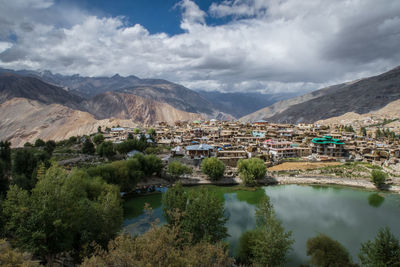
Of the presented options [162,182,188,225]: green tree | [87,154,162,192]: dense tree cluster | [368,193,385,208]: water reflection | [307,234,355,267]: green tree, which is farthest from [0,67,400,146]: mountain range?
[307,234,355,267]: green tree

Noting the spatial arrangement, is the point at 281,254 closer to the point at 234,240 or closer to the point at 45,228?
the point at 234,240

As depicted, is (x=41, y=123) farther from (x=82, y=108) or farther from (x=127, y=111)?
(x=127, y=111)

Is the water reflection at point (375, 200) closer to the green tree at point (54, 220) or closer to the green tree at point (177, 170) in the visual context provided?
the green tree at point (177, 170)

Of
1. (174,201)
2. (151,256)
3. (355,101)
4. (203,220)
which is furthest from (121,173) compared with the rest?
(355,101)

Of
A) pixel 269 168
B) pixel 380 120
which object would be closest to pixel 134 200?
pixel 269 168

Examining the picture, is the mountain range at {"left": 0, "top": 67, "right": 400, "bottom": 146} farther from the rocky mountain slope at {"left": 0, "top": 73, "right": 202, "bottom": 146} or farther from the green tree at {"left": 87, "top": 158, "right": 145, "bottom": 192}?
the green tree at {"left": 87, "top": 158, "right": 145, "bottom": 192}

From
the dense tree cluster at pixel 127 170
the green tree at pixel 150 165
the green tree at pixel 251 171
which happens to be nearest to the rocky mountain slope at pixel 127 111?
the green tree at pixel 150 165

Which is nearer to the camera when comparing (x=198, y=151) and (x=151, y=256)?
(x=151, y=256)
